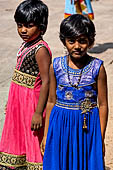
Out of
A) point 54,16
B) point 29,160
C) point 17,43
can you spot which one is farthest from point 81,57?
point 54,16

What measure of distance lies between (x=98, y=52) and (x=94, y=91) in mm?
5949

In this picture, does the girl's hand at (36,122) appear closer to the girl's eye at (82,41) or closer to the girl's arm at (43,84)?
the girl's arm at (43,84)

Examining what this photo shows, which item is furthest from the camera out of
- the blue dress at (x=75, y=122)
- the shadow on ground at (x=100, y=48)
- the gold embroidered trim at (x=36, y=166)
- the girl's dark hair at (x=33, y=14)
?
the shadow on ground at (x=100, y=48)

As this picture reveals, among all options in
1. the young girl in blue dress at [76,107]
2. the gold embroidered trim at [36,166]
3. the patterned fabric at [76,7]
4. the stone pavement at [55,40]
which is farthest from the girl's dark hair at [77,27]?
the patterned fabric at [76,7]

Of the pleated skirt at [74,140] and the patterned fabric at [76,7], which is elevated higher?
the patterned fabric at [76,7]

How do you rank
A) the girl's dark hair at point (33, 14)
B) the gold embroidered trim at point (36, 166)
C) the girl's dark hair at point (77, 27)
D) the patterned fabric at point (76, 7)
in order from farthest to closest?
the patterned fabric at point (76, 7) → the gold embroidered trim at point (36, 166) → the girl's dark hair at point (33, 14) → the girl's dark hair at point (77, 27)

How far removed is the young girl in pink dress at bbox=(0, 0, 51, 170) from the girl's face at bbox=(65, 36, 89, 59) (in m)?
0.44

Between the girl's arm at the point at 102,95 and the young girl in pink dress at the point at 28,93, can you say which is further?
the young girl in pink dress at the point at 28,93

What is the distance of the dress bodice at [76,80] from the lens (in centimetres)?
274

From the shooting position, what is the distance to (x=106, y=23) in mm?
11070

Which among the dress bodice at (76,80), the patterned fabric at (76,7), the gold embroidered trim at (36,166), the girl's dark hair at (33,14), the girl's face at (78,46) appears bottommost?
the gold embroidered trim at (36,166)

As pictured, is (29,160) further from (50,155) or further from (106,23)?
(106,23)

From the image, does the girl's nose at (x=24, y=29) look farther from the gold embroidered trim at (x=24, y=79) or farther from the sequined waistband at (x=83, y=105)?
the sequined waistband at (x=83, y=105)

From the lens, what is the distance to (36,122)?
10.3ft
